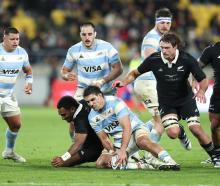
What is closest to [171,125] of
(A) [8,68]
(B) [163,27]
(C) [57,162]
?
(C) [57,162]

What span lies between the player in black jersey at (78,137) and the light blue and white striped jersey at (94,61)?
0.98m

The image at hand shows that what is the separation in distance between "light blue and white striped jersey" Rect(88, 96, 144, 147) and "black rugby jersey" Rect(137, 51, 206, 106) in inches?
25.2

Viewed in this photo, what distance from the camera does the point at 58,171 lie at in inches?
441

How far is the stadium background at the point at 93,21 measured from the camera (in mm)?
31828

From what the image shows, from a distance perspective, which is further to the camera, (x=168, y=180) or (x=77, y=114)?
(x=77, y=114)

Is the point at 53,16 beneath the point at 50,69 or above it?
above

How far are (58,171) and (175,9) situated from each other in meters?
22.3

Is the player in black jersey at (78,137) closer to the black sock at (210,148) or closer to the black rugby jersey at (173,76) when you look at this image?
the black rugby jersey at (173,76)

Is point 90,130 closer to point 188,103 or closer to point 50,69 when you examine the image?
point 188,103

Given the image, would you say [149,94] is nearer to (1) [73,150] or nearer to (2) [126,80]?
(2) [126,80]

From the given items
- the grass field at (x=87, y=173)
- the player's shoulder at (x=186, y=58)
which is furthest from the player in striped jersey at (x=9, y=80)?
the player's shoulder at (x=186, y=58)

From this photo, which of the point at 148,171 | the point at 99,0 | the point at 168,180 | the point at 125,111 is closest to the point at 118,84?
the point at 125,111

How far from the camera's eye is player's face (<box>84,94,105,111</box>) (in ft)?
36.9

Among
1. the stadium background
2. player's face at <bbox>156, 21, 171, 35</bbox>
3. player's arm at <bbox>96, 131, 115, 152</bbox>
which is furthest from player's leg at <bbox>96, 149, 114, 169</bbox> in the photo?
the stadium background
